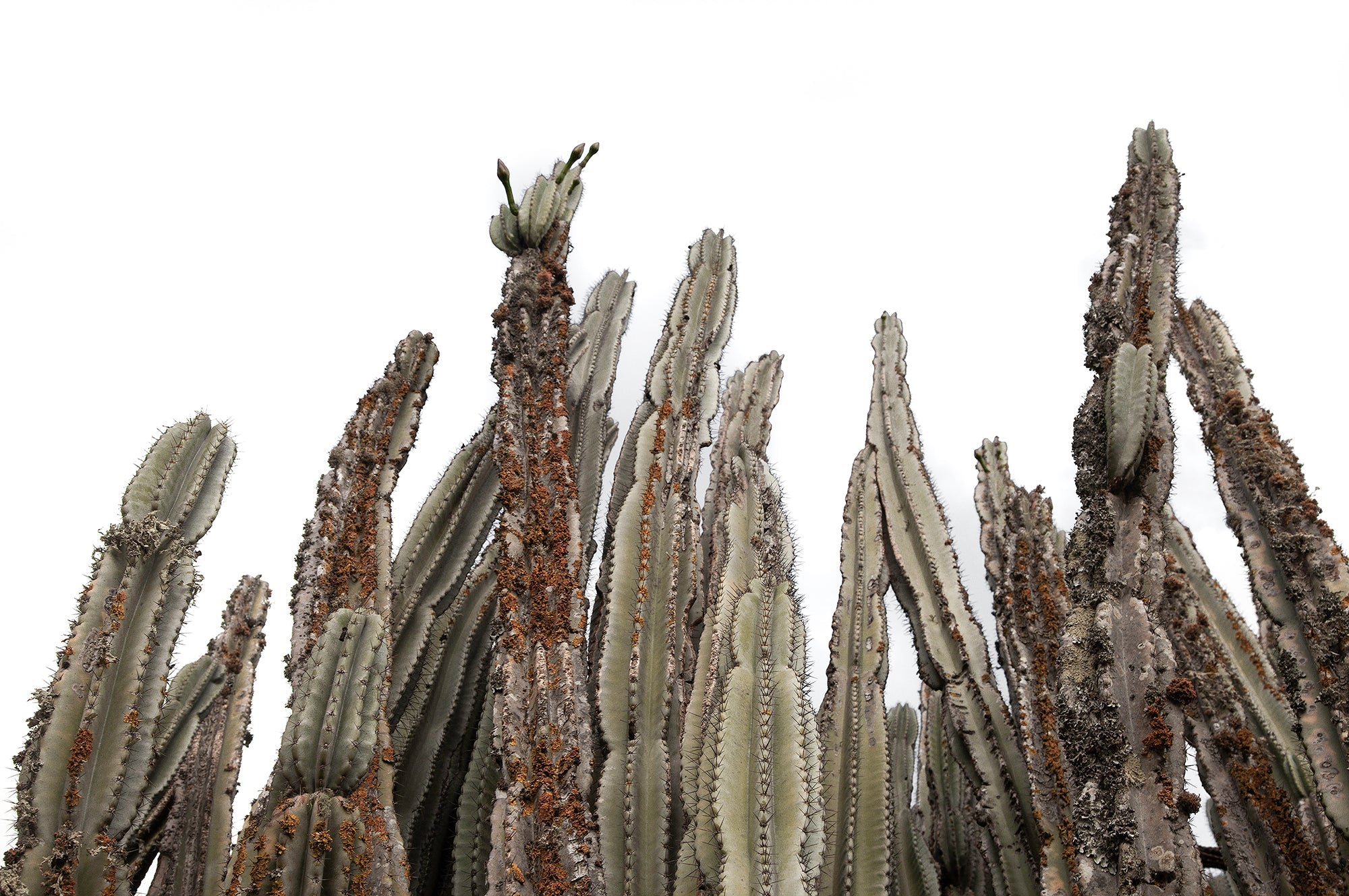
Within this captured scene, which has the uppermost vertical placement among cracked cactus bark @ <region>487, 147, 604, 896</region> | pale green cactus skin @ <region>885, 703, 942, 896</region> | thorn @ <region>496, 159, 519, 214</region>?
thorn @ <region>496, 159, 519, 214</region>

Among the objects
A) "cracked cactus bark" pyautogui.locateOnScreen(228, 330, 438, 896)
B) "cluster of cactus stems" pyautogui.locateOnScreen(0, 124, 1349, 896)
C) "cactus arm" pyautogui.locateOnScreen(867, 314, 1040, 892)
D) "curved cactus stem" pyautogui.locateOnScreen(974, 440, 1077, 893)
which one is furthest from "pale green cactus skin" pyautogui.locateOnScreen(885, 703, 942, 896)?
"cracked cactus bark" pyautogui.locateOnScreen(228, 330, 438, 896)

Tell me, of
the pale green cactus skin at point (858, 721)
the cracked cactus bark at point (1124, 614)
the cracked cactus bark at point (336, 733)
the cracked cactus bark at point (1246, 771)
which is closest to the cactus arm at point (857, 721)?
the pale green cactus skin at point (858, 721)

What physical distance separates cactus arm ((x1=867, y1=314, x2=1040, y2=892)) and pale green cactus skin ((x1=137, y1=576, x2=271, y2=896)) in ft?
8.63

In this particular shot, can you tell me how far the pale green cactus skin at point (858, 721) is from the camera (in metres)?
2.85

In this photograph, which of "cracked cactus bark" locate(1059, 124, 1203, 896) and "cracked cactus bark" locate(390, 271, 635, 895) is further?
"cracked cactus bark" locate(390, 271, 635, 895)

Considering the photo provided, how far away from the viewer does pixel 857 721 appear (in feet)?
10.6

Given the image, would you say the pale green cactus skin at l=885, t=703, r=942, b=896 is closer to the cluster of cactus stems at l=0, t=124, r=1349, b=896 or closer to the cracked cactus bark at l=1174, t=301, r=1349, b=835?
the cluster of cactus stems at l=0, t=124, r=1349, b=896

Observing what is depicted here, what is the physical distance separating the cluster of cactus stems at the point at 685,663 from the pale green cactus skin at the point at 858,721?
0.01m

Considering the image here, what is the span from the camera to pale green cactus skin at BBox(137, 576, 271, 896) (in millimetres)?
3219

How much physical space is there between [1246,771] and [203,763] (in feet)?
13.9

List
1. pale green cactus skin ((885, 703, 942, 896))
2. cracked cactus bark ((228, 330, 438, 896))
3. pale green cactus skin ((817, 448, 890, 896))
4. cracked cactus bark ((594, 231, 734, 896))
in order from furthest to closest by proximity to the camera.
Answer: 1. pale green cactus skin ((885, 703, 942, 896))
2. pale green cactus skin ((817, 448, 890, 896))
3. cracked cactus bark ((594, 231, 734, 896))
4. cracked cactus bark ((228, 330, 438, 896))

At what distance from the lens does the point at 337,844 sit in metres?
2.37

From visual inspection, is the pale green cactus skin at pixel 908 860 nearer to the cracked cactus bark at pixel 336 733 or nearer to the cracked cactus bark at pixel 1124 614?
the cracked cactus bark at pixel 1124 614

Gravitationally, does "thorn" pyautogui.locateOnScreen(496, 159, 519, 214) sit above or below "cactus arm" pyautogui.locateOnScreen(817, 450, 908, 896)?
above
